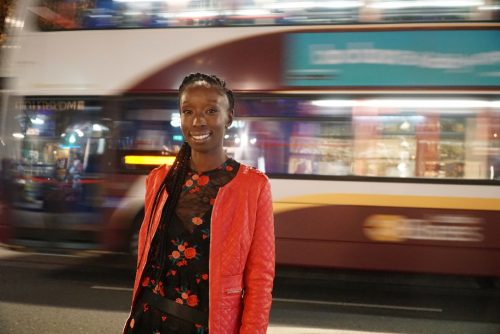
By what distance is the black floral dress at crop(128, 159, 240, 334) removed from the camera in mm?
1693

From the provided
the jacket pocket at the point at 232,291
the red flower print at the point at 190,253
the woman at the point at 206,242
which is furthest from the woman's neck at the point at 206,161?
the jacket pocket at the point at 232,291

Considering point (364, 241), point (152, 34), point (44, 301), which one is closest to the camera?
point (44, 301)

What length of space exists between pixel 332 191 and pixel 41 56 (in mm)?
4239

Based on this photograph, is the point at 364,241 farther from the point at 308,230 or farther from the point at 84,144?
the point at 84,144

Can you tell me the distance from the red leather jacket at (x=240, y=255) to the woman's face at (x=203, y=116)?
0.16 metres

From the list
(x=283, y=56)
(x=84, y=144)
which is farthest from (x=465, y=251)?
(x=84, y=144)

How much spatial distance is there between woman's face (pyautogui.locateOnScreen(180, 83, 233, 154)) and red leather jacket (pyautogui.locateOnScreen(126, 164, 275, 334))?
0.51ft

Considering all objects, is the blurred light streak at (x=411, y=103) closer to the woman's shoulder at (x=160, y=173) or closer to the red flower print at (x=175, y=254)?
the woman's shoulder at (x=160, y=173)

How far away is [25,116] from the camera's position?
716 centimetres

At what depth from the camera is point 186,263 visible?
169 centimetres

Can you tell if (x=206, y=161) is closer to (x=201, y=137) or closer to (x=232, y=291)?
(x=201, y=137)

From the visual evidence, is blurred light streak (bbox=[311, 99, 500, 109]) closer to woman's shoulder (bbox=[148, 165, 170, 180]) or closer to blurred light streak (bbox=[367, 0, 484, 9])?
blurred light streak (bbox=[367, 0, 484, 9])

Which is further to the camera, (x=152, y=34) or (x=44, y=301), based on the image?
(x=152, y=34)

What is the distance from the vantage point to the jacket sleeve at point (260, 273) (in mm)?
1702
